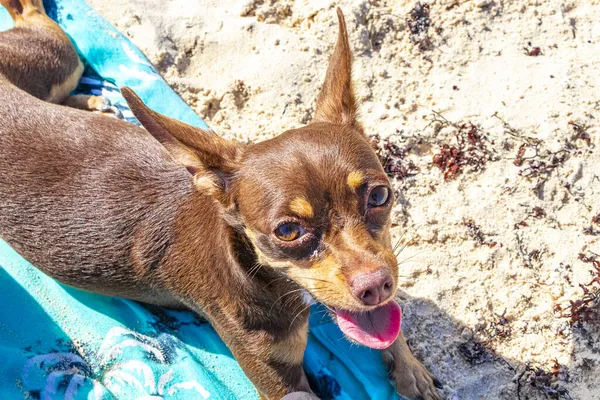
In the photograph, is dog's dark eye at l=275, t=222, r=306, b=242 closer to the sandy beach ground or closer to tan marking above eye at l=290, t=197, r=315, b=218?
tan marking above eye at l=290, t=197, r=315, b=218

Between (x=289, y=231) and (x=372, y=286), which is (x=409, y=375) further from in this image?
(x=289, y=231)

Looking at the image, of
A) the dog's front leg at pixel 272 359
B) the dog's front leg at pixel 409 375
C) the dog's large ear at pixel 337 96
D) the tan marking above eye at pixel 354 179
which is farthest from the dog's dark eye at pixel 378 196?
the dog's front leg at pixel 409 375

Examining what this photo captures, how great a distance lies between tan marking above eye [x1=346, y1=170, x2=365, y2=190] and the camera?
3135 millimetres

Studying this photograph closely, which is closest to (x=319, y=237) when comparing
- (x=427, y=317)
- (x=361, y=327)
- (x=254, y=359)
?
(x=361, y=327)

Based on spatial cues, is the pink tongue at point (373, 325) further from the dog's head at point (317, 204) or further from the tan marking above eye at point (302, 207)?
the tan marking above eye at point (302, 207)

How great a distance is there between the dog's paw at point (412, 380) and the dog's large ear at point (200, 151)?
1922mm

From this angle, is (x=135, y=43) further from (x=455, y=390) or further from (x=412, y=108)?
(x=455, y=390)

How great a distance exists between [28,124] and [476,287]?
3518mm

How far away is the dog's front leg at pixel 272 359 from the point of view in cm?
390

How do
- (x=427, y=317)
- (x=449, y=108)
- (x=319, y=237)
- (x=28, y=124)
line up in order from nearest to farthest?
(x=319, y=237) < (x=28, y=124) < (x=427, y=317) < (x=449, y=108)

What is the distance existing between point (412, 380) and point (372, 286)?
1711 millimetres

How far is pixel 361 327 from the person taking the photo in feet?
11.5

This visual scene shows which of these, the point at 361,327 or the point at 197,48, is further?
the point at 197,48

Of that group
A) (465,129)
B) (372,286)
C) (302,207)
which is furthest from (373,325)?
(465,129)
